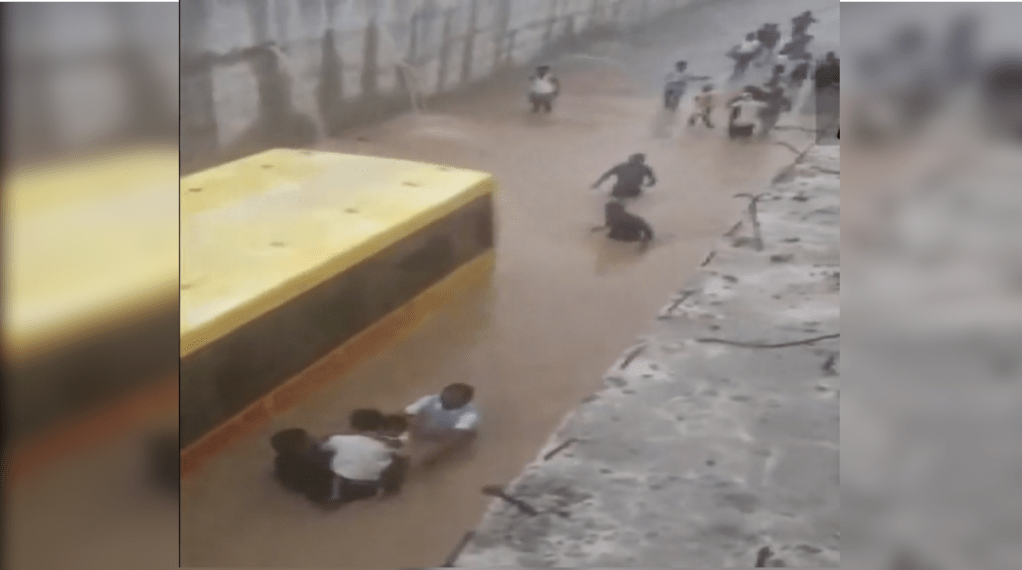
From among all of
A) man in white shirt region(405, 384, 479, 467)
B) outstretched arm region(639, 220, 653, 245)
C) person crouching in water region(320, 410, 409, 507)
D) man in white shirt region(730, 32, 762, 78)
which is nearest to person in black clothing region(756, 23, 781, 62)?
man in white shirt region(730, 32, 762, 78)

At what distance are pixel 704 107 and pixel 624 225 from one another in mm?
169

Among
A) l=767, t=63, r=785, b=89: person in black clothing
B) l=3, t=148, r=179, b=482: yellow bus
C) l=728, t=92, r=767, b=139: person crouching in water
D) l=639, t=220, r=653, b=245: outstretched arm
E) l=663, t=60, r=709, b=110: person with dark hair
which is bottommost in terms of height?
l=3, t=148, r=179, b=482: yellow bus

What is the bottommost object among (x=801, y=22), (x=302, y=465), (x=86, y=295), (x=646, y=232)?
(x=302, y=465)

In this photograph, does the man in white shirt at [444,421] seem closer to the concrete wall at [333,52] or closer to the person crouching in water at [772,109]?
the concrete wall at [333,52]

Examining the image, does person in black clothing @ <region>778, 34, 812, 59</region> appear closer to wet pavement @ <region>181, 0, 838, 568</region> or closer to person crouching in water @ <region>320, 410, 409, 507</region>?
A: wet pavement @ <region>181, 0, 838, 568</region>

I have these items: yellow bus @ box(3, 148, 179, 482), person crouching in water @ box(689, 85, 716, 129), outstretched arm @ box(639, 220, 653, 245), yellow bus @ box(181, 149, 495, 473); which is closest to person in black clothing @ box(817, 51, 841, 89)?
person crouching in water @ box(689, 85, 716, 129)

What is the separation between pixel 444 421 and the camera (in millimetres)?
1162

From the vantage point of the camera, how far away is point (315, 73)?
3.83ft

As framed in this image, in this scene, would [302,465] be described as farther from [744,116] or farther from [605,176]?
[744,116]

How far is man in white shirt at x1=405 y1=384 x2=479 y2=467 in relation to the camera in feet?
3.79

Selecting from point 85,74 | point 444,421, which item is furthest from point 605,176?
point 85,74

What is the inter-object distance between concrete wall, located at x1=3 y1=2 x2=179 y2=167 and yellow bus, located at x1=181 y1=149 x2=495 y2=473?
0.39 ft

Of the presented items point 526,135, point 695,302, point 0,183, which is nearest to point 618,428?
point 695,302

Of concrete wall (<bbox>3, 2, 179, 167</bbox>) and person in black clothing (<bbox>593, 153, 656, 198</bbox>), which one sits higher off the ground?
concrete wall (<bbox>3, 2, 179, 167</bbox>)
